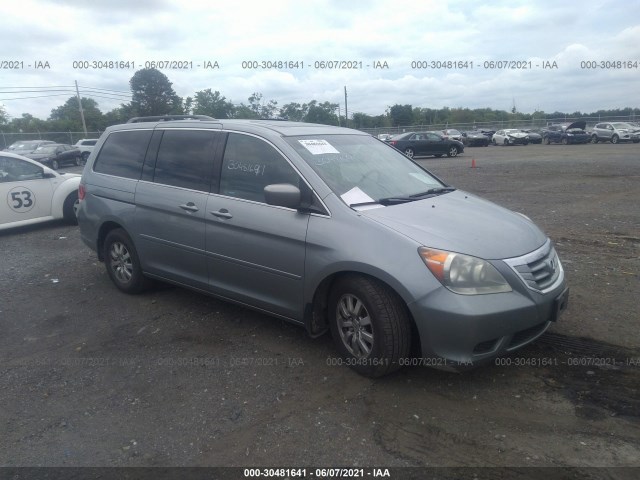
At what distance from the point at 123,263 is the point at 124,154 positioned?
3.92 feet

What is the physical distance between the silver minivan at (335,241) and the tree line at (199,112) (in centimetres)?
215

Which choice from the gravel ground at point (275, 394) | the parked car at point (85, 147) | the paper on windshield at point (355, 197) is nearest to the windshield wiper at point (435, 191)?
the paper on windshield at point (355, 197)

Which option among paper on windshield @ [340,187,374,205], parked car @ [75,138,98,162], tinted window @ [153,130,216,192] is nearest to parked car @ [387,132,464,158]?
parked car @ [75,138,98,162]

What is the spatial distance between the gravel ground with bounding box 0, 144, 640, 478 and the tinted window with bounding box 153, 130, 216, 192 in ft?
4.34

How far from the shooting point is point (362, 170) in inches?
175

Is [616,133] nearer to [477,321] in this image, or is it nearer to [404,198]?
[404,198]

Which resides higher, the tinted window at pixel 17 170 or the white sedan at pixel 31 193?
the tinted window at pixel 17 170

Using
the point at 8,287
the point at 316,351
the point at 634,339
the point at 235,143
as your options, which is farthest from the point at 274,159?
the point at 8,287

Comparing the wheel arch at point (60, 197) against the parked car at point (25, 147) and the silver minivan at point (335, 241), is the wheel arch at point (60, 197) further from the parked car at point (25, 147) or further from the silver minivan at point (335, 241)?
the parked car at point (25, 147)

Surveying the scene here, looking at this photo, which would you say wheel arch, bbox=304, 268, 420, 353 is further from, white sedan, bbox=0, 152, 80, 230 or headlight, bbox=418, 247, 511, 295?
white sedan, bbox=0, 152, 80, 230

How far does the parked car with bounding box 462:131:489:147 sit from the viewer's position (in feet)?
136

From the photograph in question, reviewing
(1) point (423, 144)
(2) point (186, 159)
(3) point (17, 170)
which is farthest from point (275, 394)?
(1) point (423, 144)

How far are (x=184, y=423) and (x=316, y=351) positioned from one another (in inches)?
50.5

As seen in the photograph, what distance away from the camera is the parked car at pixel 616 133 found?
111 feet
